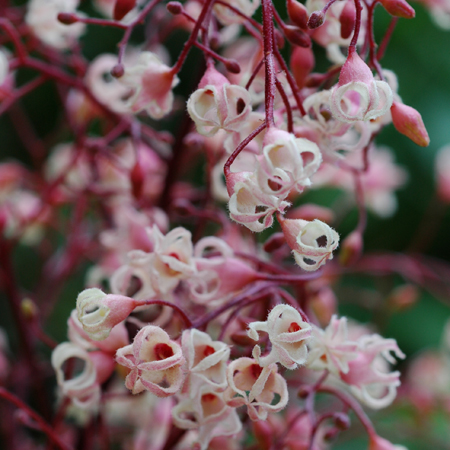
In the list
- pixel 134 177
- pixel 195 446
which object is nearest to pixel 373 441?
pixel 195 446

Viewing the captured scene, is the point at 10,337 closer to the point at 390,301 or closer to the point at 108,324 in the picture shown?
the point at 390,301

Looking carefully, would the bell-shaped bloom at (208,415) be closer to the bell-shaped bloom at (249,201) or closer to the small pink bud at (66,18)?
the bell-shaped bloom at (249,201)

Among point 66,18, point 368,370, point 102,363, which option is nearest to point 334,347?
point 368,370

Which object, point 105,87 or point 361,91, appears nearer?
point 361,91

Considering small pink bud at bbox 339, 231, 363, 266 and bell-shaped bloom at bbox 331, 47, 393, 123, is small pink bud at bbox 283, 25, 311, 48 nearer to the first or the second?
bell-shaped bloom at bbox 331, 47, 393, 123

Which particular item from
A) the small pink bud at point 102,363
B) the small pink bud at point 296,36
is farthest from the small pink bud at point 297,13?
the small pink bud at point 102,363

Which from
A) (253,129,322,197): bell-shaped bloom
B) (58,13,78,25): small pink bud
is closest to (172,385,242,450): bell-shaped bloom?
(253,129,322,197): bell-shaped bloom

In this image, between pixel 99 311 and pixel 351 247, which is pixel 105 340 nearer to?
pixel 99 311
